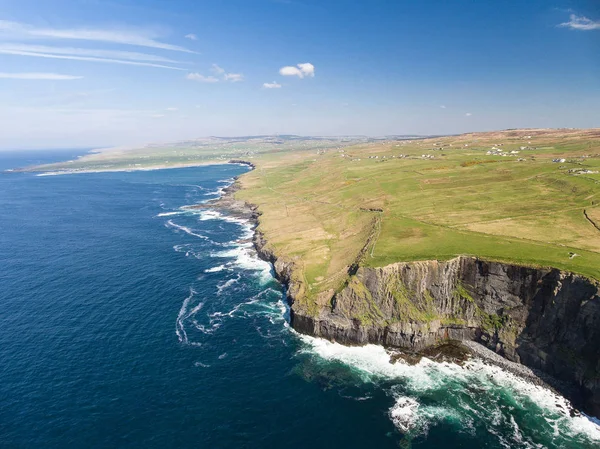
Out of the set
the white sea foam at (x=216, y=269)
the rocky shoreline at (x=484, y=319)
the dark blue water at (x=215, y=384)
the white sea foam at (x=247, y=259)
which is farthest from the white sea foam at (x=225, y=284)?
the rocky shoreline at (x=484, y=319)

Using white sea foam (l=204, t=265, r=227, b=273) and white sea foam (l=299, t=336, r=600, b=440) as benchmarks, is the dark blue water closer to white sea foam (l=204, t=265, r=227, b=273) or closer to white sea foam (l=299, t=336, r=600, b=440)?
white sea foam (l=299, t=336, r=600, b=440)

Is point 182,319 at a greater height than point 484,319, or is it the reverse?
point 484,319

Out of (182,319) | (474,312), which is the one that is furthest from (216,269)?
(474,312)

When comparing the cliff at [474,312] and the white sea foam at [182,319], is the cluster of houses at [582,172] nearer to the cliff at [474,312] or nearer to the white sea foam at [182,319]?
the cliff at [474,312]

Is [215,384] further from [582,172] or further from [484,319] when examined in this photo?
[582,172]

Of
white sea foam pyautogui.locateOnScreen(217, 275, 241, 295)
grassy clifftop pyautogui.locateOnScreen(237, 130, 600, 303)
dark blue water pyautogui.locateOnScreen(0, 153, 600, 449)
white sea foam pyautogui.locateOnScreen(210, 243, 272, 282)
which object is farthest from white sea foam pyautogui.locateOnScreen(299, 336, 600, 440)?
white sea foam pyautogui.locateOnScreen(210, 243, 272, 282)

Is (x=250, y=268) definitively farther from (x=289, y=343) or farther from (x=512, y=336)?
(x=512, y=336)
